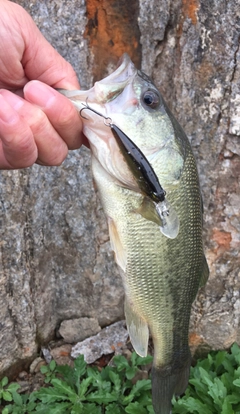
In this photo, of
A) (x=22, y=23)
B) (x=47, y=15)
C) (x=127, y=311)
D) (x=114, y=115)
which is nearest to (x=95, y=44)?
(x=47, y=15)

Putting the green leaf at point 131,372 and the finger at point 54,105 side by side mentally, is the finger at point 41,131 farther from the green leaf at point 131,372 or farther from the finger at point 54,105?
the green leaf at point 131,372

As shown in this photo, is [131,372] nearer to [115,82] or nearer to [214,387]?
[214,387]

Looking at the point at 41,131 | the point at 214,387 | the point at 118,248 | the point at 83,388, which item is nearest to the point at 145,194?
the point at 118,248

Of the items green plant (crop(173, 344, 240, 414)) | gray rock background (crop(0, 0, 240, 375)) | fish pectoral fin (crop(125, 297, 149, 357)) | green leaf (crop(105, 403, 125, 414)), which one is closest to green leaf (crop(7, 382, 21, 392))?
gray rock background (crop(0, 0, 240, 375))

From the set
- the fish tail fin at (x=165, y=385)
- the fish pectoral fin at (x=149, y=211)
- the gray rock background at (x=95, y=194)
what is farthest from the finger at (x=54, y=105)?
the fish tail fin at (x=165, y=385)

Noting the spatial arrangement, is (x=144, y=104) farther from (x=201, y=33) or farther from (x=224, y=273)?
(x=224, y=273)

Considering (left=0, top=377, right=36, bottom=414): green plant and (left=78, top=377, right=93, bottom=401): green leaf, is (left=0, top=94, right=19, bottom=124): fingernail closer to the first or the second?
(left=78, top=377, right=93, bottom=401): green leaf
